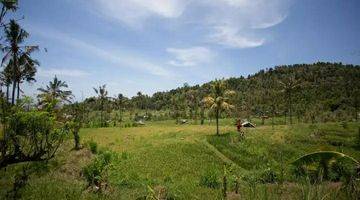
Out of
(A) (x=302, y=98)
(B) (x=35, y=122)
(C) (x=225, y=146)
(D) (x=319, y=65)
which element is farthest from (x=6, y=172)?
(D) (x=319, y=65)

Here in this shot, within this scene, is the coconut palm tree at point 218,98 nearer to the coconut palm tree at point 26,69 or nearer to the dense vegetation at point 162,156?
the dense vegetation at point 162,156

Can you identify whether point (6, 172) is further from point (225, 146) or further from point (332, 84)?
point (332, 84)

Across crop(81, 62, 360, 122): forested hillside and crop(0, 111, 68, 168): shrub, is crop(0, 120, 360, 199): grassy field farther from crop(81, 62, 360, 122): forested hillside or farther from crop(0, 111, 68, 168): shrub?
crop(81, 62, 360, 122): forested hillside

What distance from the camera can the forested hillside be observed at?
344 ft

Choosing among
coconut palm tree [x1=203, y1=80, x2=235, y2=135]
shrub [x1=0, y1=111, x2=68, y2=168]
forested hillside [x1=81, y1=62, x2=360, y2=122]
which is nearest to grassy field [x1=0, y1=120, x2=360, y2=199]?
shrub [x1=0, y1=111, x2=68, y2=168]

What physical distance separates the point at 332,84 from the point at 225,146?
110 m

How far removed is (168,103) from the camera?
167 m

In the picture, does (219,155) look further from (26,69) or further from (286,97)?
(286,97)

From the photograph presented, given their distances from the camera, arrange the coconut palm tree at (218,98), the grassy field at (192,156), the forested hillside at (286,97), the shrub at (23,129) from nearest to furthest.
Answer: the shrub at (23,129) < the grassy field at (192,156) < the coconut palm tree at (218,98) < the forested hillside at (286,97)

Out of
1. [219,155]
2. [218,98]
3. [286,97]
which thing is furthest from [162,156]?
[286,97]

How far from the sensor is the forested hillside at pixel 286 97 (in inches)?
4126

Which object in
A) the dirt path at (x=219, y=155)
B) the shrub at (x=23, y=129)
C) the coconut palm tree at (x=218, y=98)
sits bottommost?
the dirt path at (x=219, y=155)

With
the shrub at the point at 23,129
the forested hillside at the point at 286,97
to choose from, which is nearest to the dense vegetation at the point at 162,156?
the shrub at the point at 23,129

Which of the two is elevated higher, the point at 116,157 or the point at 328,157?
the point at 328,157
